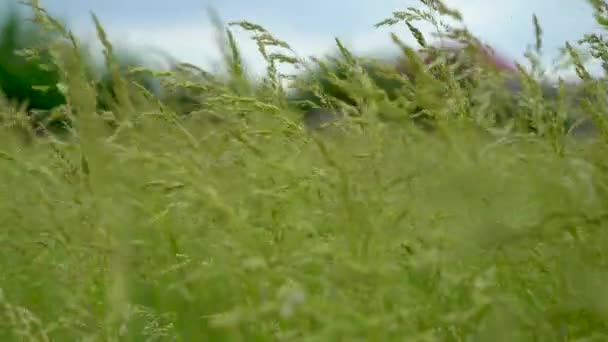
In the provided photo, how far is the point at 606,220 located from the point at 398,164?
0.46 metres

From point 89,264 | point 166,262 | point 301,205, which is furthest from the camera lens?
point 166,262

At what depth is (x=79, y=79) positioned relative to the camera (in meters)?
1.89

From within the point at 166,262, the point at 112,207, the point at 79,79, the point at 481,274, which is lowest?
the point at 166,262

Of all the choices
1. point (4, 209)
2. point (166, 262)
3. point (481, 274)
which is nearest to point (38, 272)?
point (4, 209)

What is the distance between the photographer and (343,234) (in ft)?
5.07

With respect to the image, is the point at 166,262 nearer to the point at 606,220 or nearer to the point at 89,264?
the point at 89,264

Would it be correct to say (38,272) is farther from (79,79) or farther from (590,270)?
(590,270)

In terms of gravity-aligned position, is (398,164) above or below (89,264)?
above

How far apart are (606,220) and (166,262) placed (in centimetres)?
147

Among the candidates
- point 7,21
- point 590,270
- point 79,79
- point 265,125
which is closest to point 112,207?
point 79,79

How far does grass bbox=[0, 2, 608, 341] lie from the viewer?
1.43 m

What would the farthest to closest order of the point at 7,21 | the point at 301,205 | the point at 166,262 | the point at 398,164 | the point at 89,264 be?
1. the point at 7,21
2. the point at 166,262
3. the point at 301,205
4. the point at 89,264
5. the point at 398,164

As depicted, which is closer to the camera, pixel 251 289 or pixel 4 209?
pixel 251 289

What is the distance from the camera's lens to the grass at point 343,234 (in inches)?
56.2
